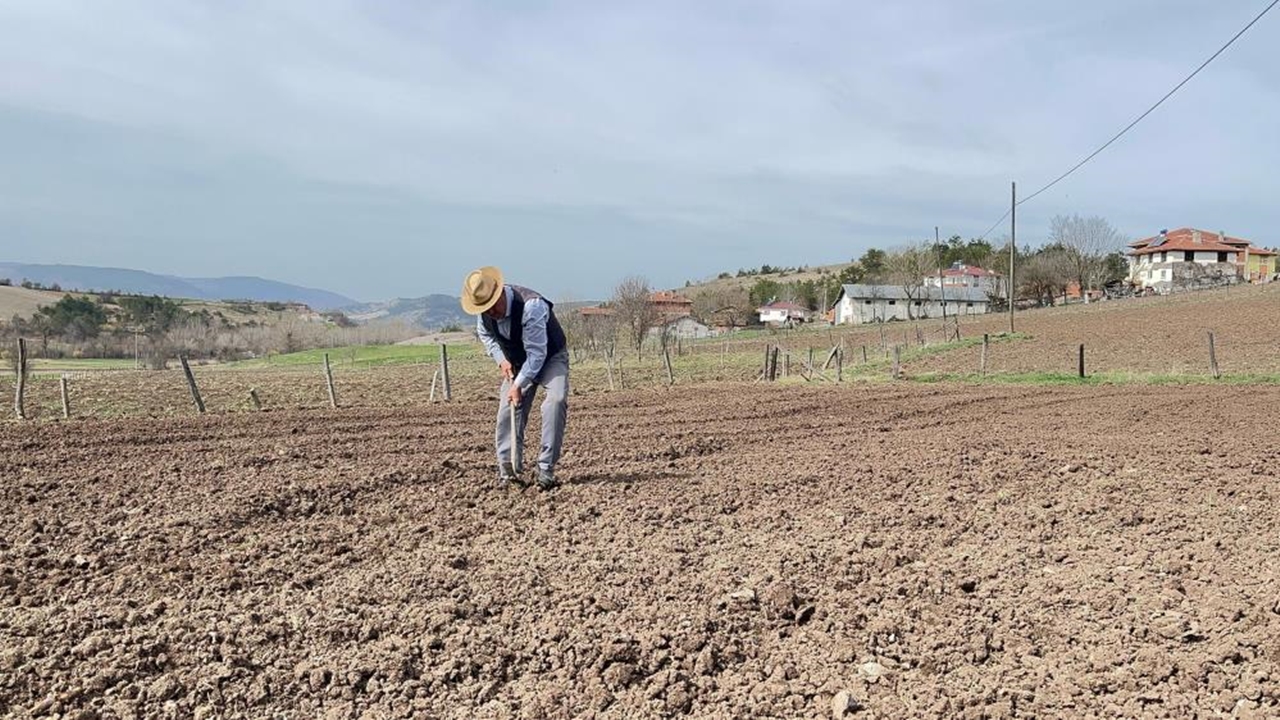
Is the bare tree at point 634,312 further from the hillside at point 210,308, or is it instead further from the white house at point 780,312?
the hillside at point 210,308

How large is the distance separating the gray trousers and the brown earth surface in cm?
30

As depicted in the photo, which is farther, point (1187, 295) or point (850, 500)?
point (1187, 295)

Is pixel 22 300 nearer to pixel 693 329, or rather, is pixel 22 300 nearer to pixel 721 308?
pixel 693 329

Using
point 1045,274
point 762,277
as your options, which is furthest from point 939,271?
point 762,277

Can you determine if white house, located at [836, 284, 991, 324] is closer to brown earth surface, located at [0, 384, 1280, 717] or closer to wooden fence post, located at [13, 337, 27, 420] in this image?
wooden fence post, located at [13, 337, 27, 420]

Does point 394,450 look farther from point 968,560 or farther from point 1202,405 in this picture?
point 1202,405

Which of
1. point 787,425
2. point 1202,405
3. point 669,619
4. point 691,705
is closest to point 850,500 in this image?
point 669,619

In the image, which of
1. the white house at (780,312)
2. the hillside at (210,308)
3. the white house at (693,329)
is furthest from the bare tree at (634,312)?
the hillside at (210,308)

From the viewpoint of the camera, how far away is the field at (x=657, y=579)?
3068 mm

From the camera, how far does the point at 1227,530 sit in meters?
4.86

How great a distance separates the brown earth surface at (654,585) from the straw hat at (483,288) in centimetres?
141

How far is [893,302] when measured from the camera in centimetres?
8994

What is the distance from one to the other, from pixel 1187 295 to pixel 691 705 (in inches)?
2685

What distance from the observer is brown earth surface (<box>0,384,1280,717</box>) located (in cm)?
306
